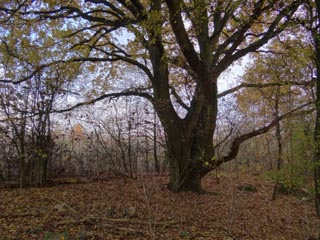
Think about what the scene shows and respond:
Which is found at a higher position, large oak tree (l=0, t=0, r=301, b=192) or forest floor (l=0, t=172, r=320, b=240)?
large oak tree (l=0, t=0, r=301, b=192)

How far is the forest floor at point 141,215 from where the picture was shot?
4910mm

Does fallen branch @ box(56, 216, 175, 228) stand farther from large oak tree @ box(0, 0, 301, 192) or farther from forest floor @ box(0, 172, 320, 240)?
large oak tree @ box(0, 0, 301, 192)

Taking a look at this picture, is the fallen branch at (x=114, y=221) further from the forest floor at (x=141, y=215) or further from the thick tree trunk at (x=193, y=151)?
the thick tree trunk at (x=193, y=151)

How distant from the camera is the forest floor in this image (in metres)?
4.91

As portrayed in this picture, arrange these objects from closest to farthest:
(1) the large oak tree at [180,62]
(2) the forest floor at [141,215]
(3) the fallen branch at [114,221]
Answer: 1. (2) the forest floor at [141,215]
2. (3) the fallen branch at [114,221]
3. (1) the large oak tree at [180,62]

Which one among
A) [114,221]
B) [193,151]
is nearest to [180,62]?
[193,151]

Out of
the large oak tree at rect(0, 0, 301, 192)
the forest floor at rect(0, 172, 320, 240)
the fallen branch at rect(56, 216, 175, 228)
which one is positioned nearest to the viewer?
the forest floor at rect(0, 172, 320, 240)

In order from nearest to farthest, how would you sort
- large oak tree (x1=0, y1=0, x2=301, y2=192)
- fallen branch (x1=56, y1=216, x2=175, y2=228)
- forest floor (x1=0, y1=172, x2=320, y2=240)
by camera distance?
1. forest floor (x1=0, y1=172, x2=320, y2=240)
2. fallen branch (x1=56, y1=216, x2=175, y2=228)
3. large oak tree (x1=0, y1=0, x2=301, y2=192)

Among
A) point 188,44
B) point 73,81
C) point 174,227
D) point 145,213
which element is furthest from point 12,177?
Answer: point 188,44

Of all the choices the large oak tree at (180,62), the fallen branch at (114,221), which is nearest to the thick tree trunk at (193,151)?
the large oak tree at (180,62)

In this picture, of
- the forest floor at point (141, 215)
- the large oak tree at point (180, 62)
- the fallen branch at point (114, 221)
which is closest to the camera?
the forest floor at point (141, 215)

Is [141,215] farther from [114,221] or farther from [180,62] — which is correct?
[180,62]

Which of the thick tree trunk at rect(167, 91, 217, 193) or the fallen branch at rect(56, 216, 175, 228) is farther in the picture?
the thick tree trunk at rect(167, 91, 217, 193)

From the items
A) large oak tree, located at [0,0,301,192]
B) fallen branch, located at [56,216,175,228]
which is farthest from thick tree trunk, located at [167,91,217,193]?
fallen branch, located at [56,216,175,228]
